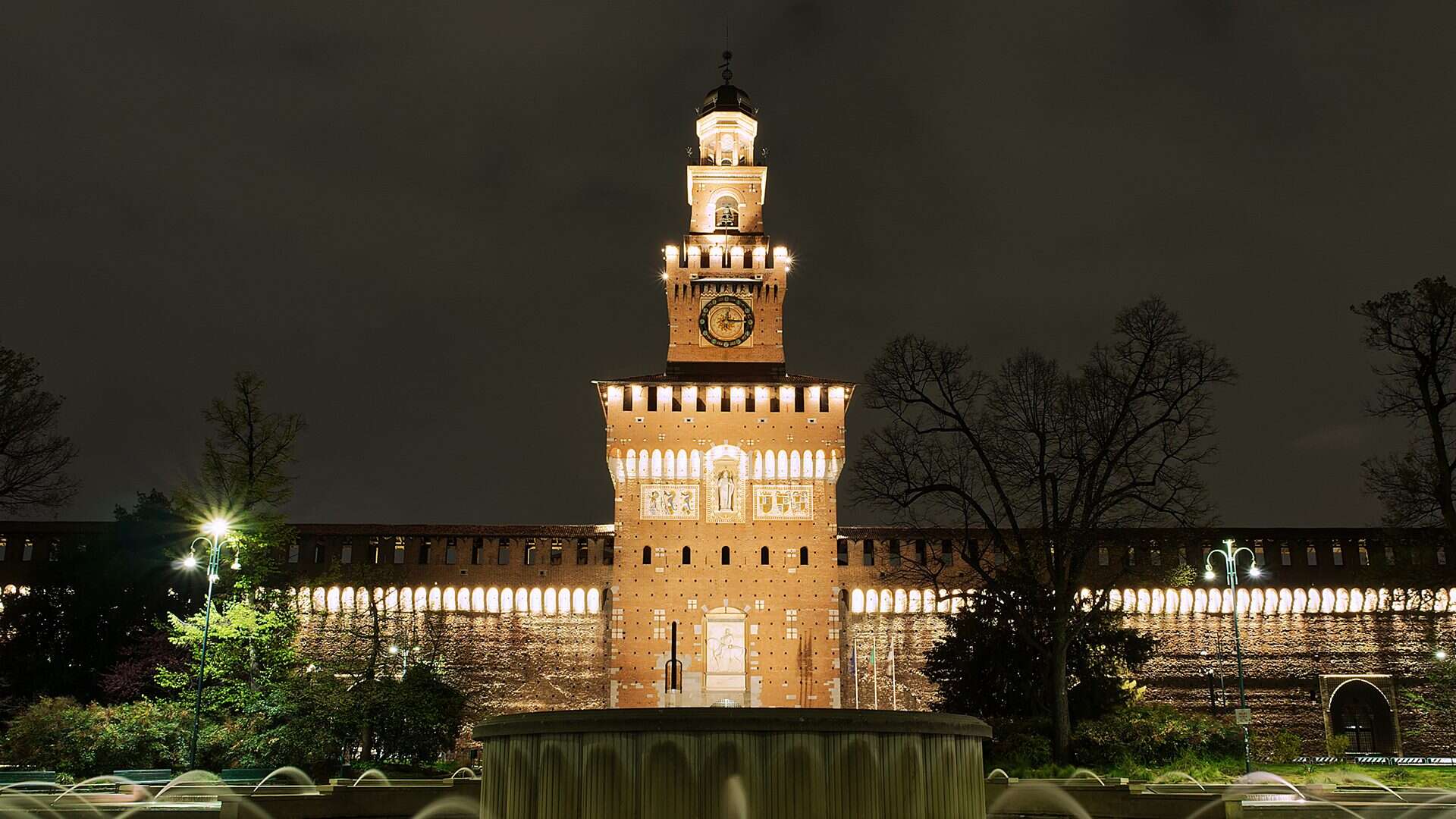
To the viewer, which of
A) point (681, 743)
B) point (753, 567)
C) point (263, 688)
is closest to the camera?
point (681, 743)

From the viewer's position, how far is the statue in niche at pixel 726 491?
4250cm

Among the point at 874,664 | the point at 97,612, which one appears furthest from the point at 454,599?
the point at 874,664

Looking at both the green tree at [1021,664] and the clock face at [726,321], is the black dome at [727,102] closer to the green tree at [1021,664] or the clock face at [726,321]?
the clock face at [726,321]

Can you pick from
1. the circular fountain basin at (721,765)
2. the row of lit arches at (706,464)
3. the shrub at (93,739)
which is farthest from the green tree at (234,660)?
the circular fountain basin at (721,765)

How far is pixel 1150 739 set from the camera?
97.9ft

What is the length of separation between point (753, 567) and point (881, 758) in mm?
29114

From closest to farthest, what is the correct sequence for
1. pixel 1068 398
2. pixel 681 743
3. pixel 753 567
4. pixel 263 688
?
pixel 681 743
pixel 1068 398
pixel 263 688
pixel 753 567

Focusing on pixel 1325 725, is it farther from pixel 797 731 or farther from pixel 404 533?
pixel 797 731

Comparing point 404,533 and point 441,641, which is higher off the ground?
point 404,533

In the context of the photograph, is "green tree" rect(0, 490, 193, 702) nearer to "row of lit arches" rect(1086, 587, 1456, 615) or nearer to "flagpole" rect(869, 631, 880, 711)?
"flagpole" rect(869, 631, 880, 711)

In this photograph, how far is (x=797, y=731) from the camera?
496 inches

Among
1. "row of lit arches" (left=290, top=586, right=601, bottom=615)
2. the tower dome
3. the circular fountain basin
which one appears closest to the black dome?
the tower dome

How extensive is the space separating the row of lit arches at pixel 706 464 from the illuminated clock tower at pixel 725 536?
37 mm

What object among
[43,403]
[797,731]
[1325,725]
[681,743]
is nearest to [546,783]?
[681,743]
